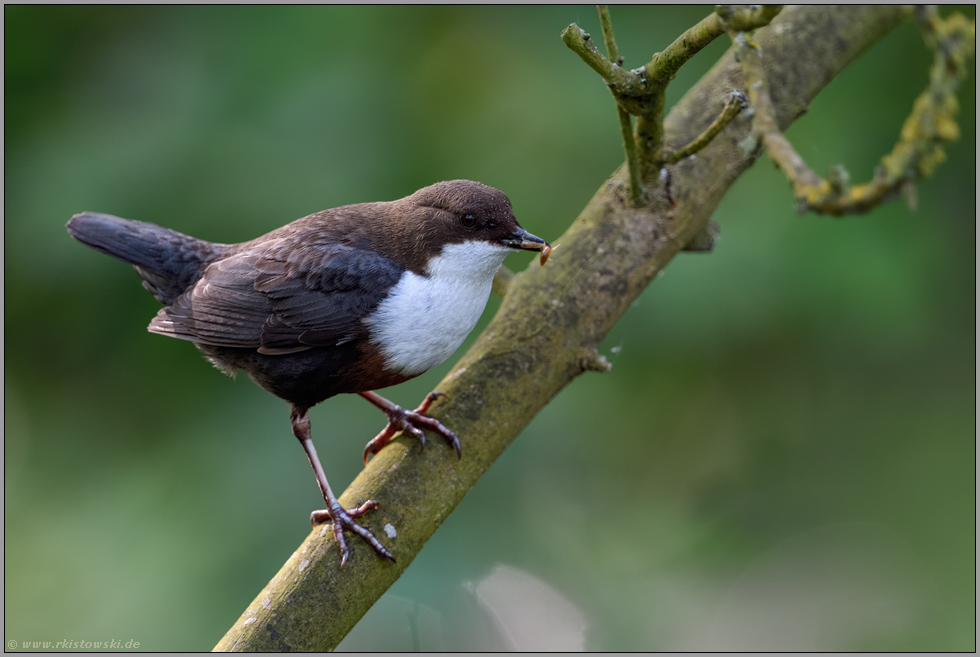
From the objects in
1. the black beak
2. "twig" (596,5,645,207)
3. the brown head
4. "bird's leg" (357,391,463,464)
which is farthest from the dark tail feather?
"twig" (596,5,645,207)

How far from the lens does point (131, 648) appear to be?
3.23m

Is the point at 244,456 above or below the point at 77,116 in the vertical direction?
below

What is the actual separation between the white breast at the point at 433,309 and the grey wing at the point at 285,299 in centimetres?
6

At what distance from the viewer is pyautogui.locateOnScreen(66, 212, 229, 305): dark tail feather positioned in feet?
9.41

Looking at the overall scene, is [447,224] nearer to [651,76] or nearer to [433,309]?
[433,309]

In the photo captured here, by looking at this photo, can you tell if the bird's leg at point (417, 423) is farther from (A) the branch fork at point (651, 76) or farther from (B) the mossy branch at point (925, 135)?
(B) the mossy branch at point (925, 135)

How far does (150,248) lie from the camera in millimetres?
2877

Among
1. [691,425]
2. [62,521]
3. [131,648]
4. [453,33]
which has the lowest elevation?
Result: [691,425]

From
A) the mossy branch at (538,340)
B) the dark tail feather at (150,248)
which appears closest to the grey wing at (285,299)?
the dark tail feather at (150,248)

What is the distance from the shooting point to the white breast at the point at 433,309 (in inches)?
94.7

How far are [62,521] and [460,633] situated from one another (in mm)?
1985

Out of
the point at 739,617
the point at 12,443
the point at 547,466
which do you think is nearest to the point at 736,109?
the point at 547,466

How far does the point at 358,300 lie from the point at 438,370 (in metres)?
1.79

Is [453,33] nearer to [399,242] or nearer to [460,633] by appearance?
[399,242]
